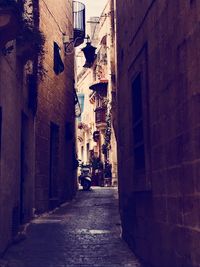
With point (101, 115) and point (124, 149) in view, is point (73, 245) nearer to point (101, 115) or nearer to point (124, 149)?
point (124, 149)

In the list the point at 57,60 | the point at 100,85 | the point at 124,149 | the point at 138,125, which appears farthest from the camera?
the point at 100,85

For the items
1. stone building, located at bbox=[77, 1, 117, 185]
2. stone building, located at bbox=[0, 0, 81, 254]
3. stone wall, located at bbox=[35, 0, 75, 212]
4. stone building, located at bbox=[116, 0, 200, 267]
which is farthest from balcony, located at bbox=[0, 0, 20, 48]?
stone building, located at bbox=[77, 1, 117, 185]

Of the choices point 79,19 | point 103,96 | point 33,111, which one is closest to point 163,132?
point 33,111

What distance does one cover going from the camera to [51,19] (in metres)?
14.9

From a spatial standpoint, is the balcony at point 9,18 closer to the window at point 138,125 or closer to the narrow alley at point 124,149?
the narrow alley at point 124,149

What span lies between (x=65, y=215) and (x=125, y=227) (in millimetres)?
4486

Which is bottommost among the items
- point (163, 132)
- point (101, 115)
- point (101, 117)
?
point (163, 132)

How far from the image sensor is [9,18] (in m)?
5.97

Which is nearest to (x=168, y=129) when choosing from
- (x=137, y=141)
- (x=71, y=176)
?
(x=137, y=141)

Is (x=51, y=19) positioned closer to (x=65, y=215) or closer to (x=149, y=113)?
(x=65, y=215)

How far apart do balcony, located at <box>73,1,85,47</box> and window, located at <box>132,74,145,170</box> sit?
13668 mm

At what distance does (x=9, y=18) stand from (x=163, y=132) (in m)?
2.50

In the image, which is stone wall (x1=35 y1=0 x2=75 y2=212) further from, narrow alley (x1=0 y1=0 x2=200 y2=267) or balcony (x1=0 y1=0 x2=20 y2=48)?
balcony (x1=0 y1=0 x2=20 y2=48)

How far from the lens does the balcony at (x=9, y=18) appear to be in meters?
5.93
